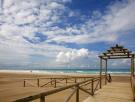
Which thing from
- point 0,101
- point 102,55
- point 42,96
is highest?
point 102,55

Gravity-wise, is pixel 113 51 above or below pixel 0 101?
above

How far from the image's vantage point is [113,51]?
540 inches

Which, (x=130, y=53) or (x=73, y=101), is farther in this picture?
(x=130, y=53)

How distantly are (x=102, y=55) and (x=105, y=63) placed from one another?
9.75 ft

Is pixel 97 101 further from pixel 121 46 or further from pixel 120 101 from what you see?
pixel 121 46

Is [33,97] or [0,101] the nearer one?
[33,97]

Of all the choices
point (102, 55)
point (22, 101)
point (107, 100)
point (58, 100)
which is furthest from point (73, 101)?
point (22, 101)

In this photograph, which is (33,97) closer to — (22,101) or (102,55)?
(22,101)

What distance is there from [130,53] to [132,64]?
796 millimetres

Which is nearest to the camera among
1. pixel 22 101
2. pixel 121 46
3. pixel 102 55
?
pixel 22 101

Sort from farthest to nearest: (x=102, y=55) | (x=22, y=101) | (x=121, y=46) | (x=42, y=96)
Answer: (x=102, y=55)
(x=121, y=46)
(x=42, y=96)
(x=22, y=101)

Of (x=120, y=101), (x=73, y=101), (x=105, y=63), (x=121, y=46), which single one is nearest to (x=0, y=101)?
(x=73, y=101)

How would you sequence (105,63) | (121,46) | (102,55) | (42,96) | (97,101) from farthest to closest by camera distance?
1. (105,63)
2. (102,55)
3. (121,46)
4. (97,101)
5. (42,96)

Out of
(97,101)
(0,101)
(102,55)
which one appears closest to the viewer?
(97,101)
